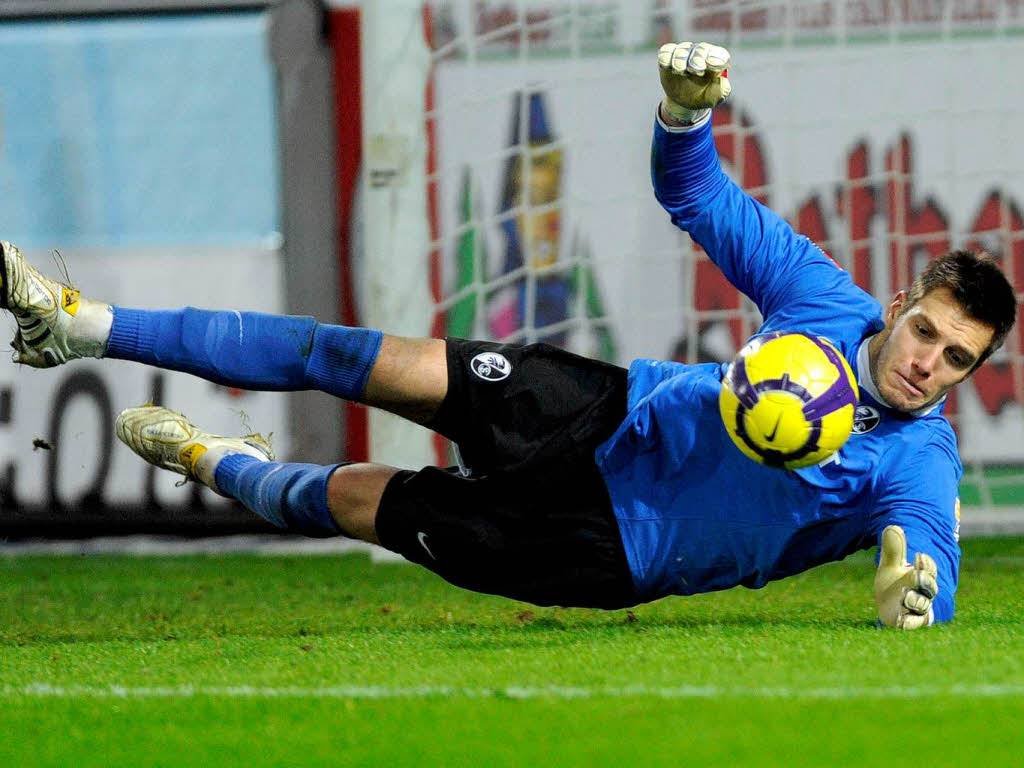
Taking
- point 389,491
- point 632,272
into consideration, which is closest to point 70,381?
point 632,272

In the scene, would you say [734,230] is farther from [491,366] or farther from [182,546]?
[182,546]

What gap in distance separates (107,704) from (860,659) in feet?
5.02

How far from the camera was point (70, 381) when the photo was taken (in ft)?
23.3

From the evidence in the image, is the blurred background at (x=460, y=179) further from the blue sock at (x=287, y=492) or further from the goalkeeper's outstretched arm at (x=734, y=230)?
the goalkeeper's outstretched arm at (x=734, y=230)

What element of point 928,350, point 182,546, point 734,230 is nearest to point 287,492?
point 734,230

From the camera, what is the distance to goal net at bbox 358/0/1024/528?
705 cm

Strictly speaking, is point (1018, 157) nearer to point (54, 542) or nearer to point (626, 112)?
point (626, 112)

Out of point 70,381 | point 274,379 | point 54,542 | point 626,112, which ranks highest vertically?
point 626,112

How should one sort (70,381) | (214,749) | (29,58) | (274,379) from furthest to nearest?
(29,58), (70,381), (274,379), (214,749)

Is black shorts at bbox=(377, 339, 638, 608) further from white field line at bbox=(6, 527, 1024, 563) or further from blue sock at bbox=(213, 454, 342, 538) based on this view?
white field line at bbox=(6, 527, 1024, 563)

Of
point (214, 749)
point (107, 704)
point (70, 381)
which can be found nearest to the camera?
point (214, 749)

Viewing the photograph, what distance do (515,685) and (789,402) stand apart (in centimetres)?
86

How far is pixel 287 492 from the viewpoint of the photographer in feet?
13.0

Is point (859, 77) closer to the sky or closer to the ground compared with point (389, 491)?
closer to the sky
